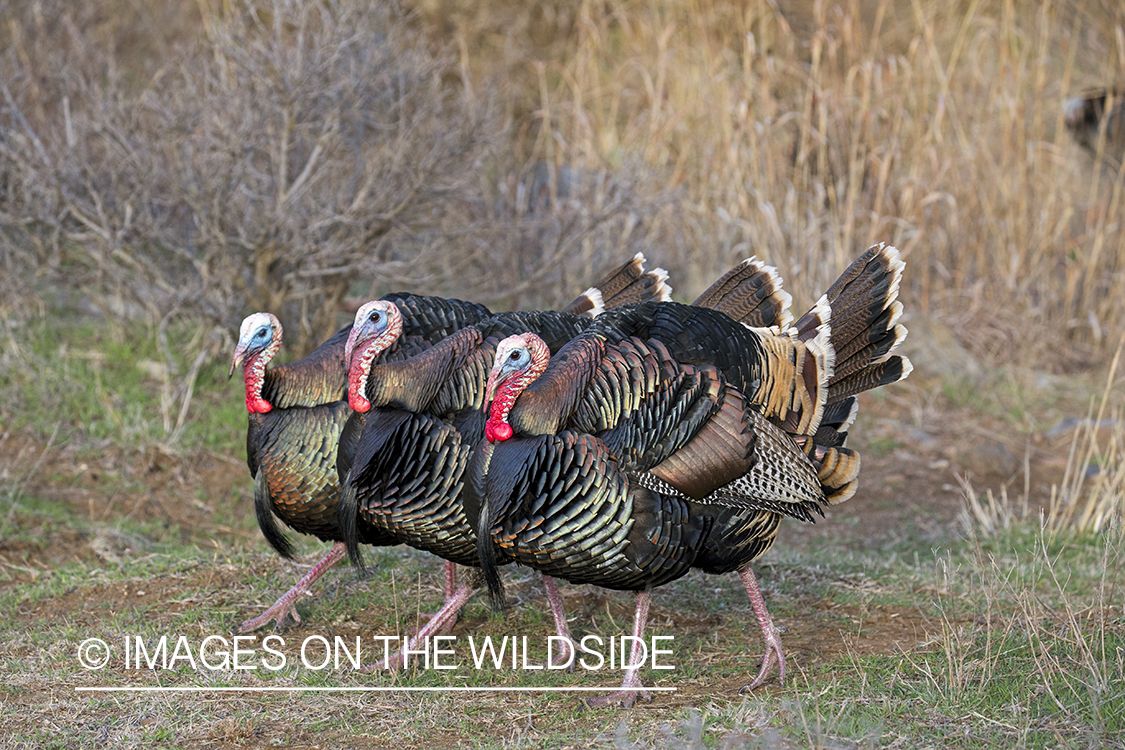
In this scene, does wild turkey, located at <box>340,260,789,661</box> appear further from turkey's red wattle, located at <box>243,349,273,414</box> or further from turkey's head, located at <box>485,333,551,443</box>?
turkey's red wattle, located at <box>243,349,273,414</box>

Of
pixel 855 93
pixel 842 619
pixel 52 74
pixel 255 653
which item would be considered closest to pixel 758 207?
pixel 855 93

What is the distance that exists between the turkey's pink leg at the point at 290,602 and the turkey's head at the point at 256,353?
0.62 m

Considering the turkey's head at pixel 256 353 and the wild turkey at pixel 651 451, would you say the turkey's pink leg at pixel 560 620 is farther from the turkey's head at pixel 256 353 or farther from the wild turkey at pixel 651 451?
the turkey's head at pixel 256 353

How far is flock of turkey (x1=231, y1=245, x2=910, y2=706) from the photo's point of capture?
11.0 ft

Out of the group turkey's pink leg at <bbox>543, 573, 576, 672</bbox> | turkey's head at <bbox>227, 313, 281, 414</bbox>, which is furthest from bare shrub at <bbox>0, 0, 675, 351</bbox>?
turkey's pink leg at <bbox>543, 573, 576, 672</bbox>

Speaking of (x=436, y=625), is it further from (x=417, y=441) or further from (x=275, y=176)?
(x=275, y=176)

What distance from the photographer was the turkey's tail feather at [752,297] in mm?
4211

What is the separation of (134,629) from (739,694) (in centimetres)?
211

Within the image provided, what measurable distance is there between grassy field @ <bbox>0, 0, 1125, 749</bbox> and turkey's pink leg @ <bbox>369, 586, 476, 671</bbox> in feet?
0.34

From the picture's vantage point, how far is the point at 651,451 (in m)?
3.44

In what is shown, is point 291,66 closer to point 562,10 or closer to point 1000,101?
point 1000,101

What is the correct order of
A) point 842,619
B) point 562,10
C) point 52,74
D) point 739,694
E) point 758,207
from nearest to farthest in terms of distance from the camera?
1. point 739,694
2. point 842,619
3. point 52,74
4. point 758,207
5. point 562,10

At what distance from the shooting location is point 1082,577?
15.9 ft

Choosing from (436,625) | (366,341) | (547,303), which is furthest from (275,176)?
(436,625)
